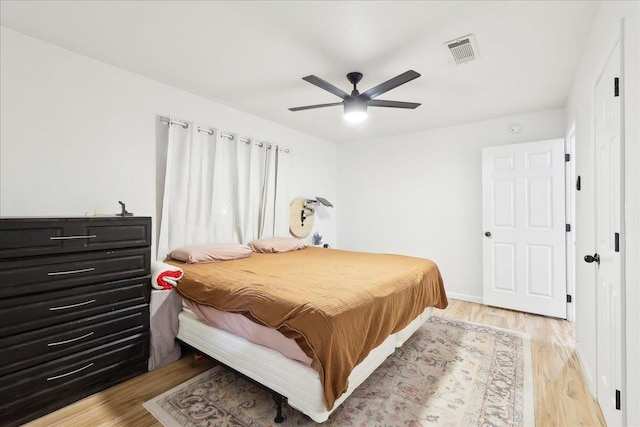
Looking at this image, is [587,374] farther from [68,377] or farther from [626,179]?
[68,377]

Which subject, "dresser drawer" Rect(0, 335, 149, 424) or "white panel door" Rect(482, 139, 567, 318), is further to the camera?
"white panel door" Rect(482, 139, 567, 318)

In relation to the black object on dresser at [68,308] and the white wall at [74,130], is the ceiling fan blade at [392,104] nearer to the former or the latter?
the white wall at [74,130]

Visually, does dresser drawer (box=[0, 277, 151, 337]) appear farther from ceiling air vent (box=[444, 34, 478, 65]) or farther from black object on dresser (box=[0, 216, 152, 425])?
ceiling air vent (box=[444, 34, 478, 65])

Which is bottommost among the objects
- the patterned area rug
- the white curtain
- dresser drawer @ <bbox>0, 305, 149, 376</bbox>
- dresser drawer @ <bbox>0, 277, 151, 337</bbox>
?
the patterned area rug

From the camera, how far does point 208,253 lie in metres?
2.85

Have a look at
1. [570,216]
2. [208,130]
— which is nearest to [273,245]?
[208,130]

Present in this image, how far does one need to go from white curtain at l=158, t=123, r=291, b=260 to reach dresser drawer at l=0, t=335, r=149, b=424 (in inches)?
38.1

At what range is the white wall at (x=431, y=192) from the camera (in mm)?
4004

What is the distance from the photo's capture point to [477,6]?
178 centimetres

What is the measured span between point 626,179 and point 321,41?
1.97 meters

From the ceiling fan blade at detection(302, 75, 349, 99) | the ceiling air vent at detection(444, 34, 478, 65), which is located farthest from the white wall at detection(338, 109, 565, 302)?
the ceiling fan blade at detection(302, 75, 349, 99)

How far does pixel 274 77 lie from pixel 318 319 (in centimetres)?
226

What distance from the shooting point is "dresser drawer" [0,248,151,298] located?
5.46ft

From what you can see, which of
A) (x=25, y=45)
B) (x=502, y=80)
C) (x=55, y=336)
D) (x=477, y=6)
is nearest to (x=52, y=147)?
(x=25, y=45)
